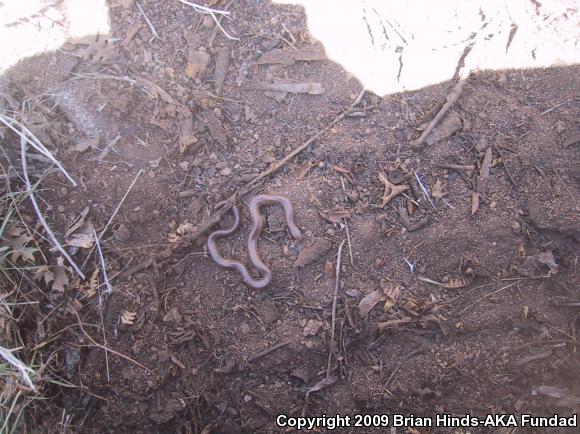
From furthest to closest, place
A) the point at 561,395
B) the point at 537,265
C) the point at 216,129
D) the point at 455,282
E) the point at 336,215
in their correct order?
1. the point at 216,129
2. the point at 336,215
3. the point at 455,282
4. the point at 537,265
5. the point at 561,395

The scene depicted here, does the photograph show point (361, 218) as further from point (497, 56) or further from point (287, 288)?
point (497, 56)

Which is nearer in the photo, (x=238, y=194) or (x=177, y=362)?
(x=177, y=362)

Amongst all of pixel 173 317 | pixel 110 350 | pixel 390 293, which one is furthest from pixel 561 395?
pixel 110 350

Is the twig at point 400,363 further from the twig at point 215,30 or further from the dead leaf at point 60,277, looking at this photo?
the twig at point 215,30

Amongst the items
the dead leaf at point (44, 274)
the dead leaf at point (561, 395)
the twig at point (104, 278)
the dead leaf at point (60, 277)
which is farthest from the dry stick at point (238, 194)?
the dead leaf at point (561, 395)

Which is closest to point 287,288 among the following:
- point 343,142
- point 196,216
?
point 196,216

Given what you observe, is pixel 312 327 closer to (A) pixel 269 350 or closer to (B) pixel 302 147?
(A) pixel 269 350

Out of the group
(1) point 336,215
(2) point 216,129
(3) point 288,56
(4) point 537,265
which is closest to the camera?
(4) point 537,265
